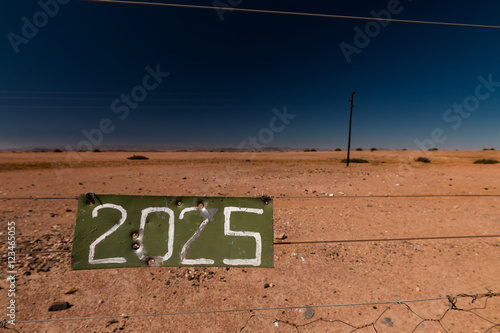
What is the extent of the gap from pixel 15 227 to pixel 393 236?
8443 mm

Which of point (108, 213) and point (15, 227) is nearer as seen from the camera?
point (108, 213)

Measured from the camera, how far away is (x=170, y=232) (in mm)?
2123

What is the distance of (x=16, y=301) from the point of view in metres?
2.93

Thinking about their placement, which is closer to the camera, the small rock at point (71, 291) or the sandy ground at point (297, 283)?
the sandy ground at point (297, 283)

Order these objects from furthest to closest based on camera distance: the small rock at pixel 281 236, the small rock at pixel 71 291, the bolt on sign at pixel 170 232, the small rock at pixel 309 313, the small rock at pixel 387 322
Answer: the small rock at pixel 281 236, the small rock at pixel 71 291, the small rock at pixel 309 313, the small rock at pixel 387 322, the bolt on sign at pixel 170 232

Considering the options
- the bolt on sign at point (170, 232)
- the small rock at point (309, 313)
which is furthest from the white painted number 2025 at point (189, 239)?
the small rock at point (309, 313)

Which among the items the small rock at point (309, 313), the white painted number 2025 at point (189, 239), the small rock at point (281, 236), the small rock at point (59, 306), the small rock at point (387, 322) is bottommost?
the small rock at point (59, 306)

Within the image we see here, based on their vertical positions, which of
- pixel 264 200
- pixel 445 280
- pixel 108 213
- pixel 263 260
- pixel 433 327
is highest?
pixel 264 200

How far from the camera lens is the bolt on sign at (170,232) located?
2.07m

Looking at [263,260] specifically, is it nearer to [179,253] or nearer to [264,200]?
[264,200]

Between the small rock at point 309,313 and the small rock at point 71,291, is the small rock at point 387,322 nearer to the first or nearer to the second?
the small rock at point 309,313

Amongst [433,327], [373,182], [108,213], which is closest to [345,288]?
[433,327]

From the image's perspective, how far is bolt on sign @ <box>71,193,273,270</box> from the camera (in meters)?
2.07

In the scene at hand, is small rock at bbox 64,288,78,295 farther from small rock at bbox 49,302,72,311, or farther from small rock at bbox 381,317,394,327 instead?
small rock at bbox 381,317,394,327
